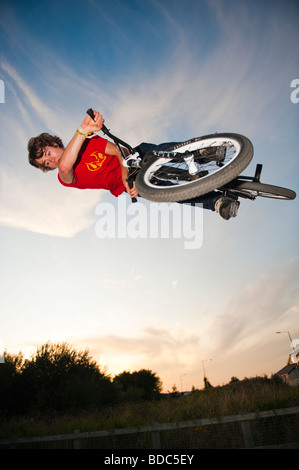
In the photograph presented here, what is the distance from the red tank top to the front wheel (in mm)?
772

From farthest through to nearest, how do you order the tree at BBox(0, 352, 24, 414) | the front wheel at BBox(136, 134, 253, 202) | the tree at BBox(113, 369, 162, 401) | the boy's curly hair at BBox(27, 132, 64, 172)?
the tree at BBox(113, 369, 162, 401), the tree at BBox(0, 352, 24, 414), the boy's curly hair at BBox(27, 132, 64, 172), the front wheel at BBox(136, 134, 253, 202)

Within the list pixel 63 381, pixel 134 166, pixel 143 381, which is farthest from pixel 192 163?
pixel 143 381

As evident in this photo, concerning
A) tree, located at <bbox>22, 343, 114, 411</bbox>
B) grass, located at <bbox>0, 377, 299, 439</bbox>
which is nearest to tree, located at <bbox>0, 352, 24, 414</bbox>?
tree, located at <bbox>22, 343, 114, 411</bbox>

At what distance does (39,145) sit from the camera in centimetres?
416

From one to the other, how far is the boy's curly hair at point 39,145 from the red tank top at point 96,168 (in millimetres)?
691

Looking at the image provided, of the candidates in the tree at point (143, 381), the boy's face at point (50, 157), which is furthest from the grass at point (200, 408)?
the tree at point (143, 381)

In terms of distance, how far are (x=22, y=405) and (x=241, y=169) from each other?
22.5 metres

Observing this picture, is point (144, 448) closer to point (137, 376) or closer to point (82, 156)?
point (82, 156)

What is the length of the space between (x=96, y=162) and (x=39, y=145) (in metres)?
1.22

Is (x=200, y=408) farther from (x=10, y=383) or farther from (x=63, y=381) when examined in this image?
(x=10, y=383)

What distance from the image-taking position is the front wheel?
2777mm

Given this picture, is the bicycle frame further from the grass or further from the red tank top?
the grass
